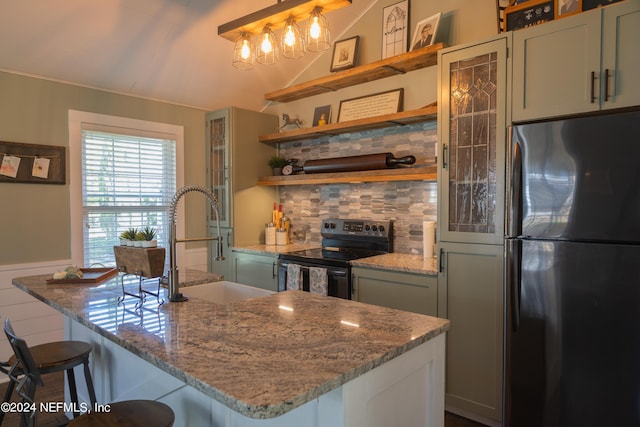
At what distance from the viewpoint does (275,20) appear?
6.24 feet

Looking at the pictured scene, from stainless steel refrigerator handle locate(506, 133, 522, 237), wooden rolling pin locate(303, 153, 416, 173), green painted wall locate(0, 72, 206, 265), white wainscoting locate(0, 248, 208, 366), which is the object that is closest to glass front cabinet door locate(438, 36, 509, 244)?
stainless steel refrigerator handle locate(506, 133, 522, 237)

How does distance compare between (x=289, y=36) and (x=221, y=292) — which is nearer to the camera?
(x=289, y=36)

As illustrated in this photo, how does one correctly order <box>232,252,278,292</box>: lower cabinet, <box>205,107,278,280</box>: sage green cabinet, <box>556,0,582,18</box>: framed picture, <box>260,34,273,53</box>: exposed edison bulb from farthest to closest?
<box>205,107,278,280</box>: sage green cabinet → <box>232,252,278,292</box>: lower cabinet → <box>556,0,582,18</box>: framed picture → <box>260,34,273,53</box>: exposed edison bulb

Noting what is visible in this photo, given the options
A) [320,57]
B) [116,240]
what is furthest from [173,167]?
[320,57]

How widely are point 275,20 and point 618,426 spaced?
235 centimetres

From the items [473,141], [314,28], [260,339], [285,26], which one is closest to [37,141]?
[285,26]

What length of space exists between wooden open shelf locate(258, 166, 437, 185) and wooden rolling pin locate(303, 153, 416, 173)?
37 mm

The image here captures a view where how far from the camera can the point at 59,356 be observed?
179 cm

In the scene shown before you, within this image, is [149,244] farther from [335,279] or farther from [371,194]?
[371,194]

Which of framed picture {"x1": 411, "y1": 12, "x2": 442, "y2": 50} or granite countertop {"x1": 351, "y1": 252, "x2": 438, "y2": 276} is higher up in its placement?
framed picture {"x1": 411, "y1": 12, "x2": 442, "y2": 50}

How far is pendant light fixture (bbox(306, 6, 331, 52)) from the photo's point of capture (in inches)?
72.0

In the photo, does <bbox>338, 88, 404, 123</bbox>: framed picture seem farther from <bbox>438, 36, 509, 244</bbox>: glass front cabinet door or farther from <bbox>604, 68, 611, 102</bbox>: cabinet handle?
<bbox>604, 68, 611, 102</bbox>: cabinet handle

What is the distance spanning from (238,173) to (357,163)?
3.87 feet

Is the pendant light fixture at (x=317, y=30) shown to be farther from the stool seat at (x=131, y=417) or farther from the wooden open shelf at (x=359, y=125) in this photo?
the stool seat at (x=131, y=417)
